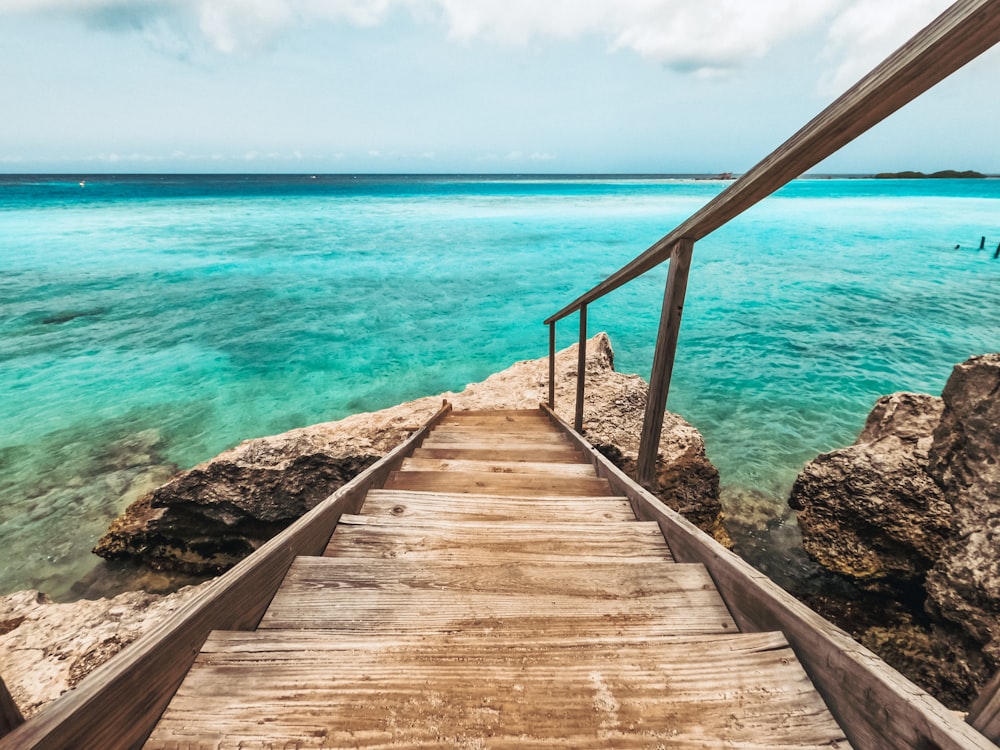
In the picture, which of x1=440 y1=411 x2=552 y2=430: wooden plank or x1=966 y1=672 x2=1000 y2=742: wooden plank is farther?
x1=440 y1=411 x2=552 y2=430: wooden plank

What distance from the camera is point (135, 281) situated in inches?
617

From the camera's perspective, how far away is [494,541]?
1.64m

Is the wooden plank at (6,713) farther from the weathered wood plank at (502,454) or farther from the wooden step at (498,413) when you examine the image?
the wooden step at (498,413)

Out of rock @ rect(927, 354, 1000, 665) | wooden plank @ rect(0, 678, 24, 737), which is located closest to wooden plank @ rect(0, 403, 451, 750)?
wooden plank @ rect(0, 678, 24, 737)

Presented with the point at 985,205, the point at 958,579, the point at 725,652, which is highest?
the point at 725,652

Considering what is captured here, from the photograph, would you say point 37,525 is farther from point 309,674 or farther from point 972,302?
point 972,302

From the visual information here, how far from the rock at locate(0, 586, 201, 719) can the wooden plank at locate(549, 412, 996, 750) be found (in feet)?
6.77

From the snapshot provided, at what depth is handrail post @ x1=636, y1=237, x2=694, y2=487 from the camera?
6.06 ft

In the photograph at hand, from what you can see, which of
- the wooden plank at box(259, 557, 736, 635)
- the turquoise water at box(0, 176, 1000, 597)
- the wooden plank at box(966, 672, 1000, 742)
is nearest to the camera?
the wooden plank at box(966, 672, 1000, 742)

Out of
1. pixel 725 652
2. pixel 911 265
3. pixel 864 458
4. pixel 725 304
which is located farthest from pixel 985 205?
pixel 725 652

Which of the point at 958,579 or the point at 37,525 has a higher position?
the point at 958,579

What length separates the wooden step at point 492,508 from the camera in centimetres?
189

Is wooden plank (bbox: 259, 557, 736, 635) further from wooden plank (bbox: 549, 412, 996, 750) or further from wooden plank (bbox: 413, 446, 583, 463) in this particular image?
wooden plank (bbox: 413, 446, 583, 463)

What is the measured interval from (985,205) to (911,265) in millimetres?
41090
